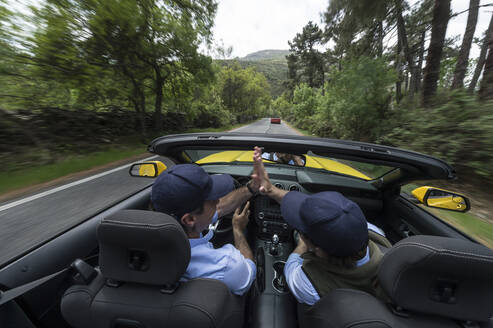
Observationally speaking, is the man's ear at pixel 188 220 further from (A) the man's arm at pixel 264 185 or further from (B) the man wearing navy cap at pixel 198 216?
(A) the man's arm at pixel 264 185

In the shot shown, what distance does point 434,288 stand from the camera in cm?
88

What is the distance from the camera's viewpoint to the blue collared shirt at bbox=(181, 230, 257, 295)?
1.16 metres

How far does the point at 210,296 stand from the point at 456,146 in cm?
716

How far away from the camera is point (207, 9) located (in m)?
13.9

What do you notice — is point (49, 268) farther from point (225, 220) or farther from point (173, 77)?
point (173, 77)

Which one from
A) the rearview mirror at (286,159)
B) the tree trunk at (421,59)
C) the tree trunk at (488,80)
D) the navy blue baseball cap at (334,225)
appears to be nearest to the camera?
the navy blue baseball cap at (334,225)

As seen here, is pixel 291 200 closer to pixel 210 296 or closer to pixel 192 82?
pixel 210 296

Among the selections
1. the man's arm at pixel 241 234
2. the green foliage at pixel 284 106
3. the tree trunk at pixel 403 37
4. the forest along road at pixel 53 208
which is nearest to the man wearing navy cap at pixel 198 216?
the man's arm at pixel 241 234

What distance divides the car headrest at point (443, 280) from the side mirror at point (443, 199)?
3.61ft

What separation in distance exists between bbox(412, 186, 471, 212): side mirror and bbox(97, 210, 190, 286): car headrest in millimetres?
2058

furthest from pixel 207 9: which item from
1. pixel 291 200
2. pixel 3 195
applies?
pixel 291 200

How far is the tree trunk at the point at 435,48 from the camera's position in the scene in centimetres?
693

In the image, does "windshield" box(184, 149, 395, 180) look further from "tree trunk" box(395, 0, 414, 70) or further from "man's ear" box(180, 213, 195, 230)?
"tree trunk" box(395, 0, 414, 70)

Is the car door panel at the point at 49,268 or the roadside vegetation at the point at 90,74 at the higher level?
the roadside vegetation at the point at 90,74
